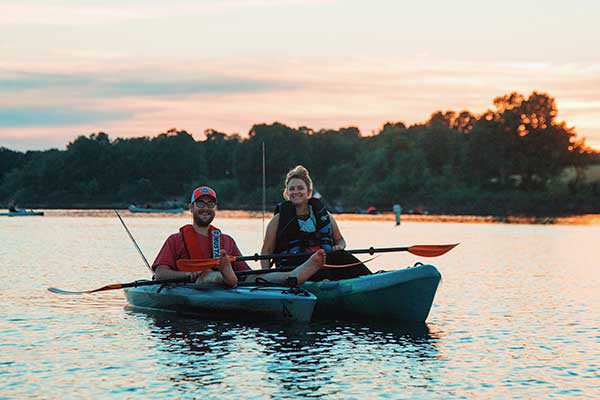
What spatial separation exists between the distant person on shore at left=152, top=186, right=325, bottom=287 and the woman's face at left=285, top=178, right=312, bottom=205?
1.07m

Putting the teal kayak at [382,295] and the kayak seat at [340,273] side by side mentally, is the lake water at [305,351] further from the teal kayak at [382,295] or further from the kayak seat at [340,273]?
the kayak seat at [340,273]

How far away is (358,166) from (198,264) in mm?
115348

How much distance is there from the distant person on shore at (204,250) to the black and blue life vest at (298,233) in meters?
0.51

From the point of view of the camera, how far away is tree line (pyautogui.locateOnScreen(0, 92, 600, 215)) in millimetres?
96750

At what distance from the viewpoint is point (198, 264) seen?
45.2 ft

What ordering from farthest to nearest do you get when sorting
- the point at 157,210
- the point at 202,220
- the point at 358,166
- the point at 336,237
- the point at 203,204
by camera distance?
the point at 358,166, the point at 157,210, the point at 336,237, the point at 202,220, the point at 203,204

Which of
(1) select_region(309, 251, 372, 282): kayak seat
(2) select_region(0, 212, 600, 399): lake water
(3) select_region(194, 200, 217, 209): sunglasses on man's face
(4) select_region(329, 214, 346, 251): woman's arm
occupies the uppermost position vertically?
(3) select_region(194, 200, 217, 209): sunglasses on man's face

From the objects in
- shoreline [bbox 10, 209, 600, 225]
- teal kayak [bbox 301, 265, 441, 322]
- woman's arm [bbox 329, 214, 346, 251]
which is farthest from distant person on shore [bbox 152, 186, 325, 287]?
shoreline [bbox 10, 209, 600, 225]

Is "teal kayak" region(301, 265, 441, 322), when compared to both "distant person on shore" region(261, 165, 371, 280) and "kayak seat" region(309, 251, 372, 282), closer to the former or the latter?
"kayak seat" region(309, 251, 372, 282)

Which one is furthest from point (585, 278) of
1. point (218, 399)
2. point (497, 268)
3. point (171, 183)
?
point (171, 183)

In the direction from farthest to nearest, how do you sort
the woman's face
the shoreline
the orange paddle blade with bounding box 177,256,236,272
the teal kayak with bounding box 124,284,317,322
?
the shoreline → the woman's face → the teal kayak with bounding box 124,284,317,322 → the orange paddle blade with bounding box 177,256,236,272

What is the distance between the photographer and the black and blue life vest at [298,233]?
14695mm

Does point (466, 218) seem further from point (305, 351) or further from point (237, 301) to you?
point (305, 351)

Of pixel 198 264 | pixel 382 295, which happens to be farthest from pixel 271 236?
pixel 382 295
